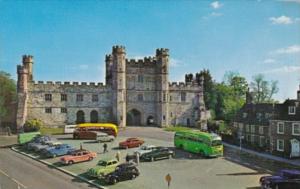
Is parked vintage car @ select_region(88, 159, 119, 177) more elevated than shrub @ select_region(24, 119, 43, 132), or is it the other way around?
shrub @ select_region(24, 119, 43, 132)

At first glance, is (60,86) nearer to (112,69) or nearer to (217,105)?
(112,69)

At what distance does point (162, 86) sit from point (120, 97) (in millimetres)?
2943

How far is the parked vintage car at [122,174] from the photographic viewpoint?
11245mm

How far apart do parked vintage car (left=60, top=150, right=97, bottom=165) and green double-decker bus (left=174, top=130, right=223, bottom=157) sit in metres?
4.01

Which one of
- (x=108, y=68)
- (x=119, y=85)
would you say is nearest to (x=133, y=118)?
(x=119, y=85)

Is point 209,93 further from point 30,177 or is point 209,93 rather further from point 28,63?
point 30,177

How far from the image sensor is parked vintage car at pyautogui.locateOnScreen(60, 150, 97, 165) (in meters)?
13.9

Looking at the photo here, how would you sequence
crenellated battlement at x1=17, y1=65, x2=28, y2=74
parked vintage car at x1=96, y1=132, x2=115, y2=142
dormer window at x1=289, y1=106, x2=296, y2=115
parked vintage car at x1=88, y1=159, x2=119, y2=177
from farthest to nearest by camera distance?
crenellated battlement at x1=17, y1=65, x2=28, y2=74 < parked vintage car at x1=96, y1=132, x2=115, y2=142 < dormer window at x1=289, y1=106, x2=296, y2=115 < parked vintage car at x1=88, y1=159, x2=119, y2=177

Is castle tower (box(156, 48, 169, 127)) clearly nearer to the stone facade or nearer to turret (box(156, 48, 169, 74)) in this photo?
turret (box(156, 48, 169, 74))

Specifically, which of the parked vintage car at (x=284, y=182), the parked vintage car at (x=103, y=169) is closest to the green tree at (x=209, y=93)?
the parked vintage car at (x=103, y=169)

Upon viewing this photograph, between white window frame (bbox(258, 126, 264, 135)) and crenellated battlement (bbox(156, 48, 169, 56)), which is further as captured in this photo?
crenellated battlement (bbox(156, 48, 169, 56))

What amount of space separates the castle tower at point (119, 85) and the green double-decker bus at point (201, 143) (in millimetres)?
8722

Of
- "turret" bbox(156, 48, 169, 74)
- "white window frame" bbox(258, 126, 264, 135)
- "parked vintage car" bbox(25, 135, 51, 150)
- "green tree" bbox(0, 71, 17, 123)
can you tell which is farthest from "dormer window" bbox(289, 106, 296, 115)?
"green tree" bbox(0, 71, 17, 123)

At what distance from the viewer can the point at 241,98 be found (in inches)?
1305
